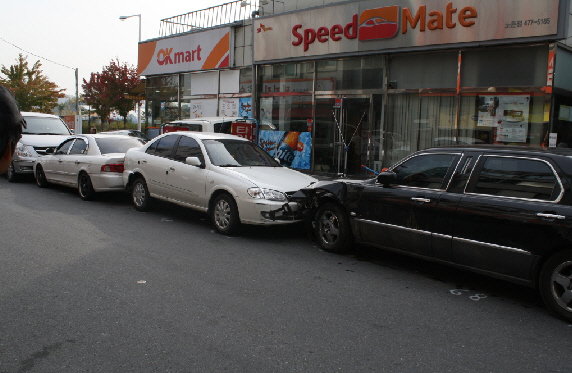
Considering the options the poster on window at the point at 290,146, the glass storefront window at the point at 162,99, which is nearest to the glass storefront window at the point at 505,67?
the poster on window at the point at 290,146

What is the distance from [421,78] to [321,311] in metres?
10.2

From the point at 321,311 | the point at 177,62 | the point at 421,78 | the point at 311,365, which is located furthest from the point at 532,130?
the point at 177,62

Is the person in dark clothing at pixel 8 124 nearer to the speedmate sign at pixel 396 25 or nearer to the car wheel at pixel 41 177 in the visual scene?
the speedmate sign at pixel 396 25

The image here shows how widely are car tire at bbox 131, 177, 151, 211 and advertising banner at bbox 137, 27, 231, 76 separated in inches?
390

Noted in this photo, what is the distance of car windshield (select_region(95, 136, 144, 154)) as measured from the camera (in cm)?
1192

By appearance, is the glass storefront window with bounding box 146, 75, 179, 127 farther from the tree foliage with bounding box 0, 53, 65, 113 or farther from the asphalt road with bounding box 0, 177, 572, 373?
the tree foliage with bounding box 0, 53, 65, 113

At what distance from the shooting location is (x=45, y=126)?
638 inches

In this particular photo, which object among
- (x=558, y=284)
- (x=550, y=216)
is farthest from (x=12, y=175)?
(x=558, y=284)

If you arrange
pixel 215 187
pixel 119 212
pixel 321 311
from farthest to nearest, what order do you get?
pixel 119 212 < pixel 215 187 < pixel 321 311

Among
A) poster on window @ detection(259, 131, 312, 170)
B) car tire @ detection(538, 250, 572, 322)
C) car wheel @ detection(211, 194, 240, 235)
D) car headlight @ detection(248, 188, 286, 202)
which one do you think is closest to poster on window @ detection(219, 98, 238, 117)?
poster on window @ detection(259, 131, 312, 170)

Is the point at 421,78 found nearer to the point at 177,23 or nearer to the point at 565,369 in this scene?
the point at 565,369

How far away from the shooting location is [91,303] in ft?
16.4

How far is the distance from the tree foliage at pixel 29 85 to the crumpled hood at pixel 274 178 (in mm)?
40916

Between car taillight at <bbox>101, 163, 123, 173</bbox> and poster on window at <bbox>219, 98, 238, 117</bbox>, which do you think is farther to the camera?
poster on window at <bbox>219, 98, 238, 117</bbox>
